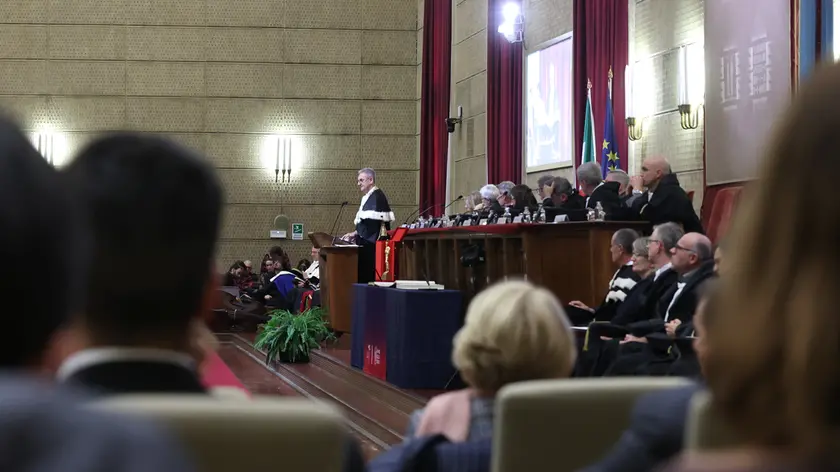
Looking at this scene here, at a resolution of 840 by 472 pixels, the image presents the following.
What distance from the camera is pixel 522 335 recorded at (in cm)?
223

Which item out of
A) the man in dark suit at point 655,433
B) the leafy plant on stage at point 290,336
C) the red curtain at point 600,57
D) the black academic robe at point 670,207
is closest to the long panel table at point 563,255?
the black academic robe at point 670,207

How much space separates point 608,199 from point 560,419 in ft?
20.4

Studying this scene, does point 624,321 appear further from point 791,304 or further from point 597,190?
point 791,304

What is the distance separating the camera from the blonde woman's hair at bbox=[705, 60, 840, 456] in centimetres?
70

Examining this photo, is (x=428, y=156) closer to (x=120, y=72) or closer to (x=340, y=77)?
(x=340, y=77)

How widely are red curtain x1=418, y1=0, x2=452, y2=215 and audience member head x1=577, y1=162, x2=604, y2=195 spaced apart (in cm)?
680

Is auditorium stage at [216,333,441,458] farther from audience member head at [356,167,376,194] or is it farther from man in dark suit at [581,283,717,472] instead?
man in dark suit at [581,283,717,472]

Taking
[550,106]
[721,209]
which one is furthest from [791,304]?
[550,106]

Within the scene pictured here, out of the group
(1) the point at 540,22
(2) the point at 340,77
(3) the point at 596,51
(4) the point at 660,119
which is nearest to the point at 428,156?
(2) the point at 340,77

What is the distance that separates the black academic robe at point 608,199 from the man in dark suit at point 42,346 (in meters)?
7.20

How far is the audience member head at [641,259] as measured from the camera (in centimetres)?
666

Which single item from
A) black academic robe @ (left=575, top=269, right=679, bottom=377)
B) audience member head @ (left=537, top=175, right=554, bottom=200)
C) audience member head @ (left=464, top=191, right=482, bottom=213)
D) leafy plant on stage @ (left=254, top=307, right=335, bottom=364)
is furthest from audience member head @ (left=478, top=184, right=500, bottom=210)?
black academic robe @ (left=575, top=269, right=679, bottom=377)

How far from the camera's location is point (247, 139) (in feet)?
53.6

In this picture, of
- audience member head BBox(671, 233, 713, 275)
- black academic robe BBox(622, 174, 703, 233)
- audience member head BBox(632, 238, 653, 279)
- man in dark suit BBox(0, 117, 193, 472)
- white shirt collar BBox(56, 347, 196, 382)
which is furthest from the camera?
black academic robe BBox(622, 174, 703, 233)
